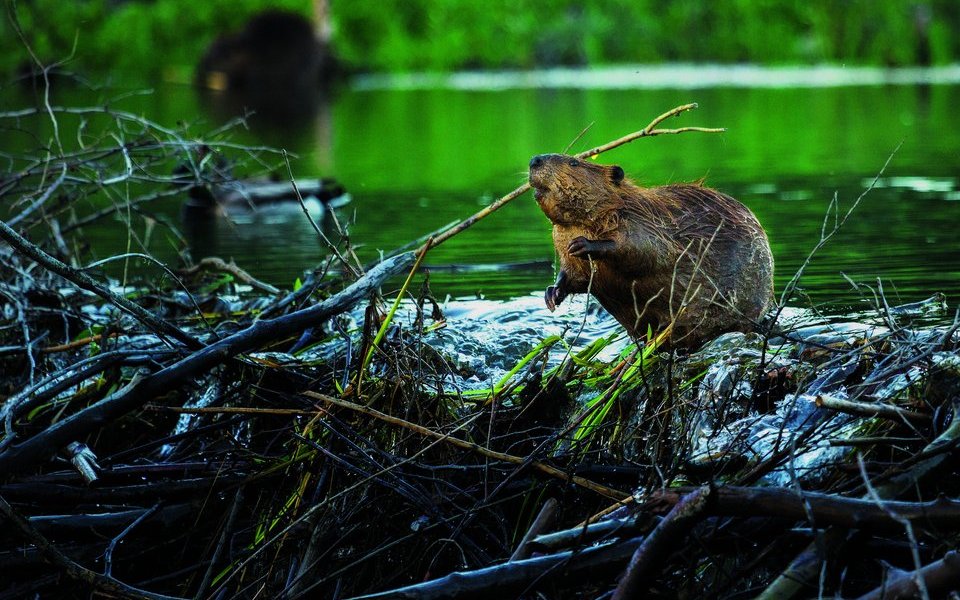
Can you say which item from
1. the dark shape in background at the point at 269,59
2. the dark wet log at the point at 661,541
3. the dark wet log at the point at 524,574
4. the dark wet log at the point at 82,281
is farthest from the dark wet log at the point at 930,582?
the dark shape in background at the point at 269,59

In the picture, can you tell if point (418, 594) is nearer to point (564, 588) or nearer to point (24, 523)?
point (564, 588)

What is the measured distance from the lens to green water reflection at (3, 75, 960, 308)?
764cm

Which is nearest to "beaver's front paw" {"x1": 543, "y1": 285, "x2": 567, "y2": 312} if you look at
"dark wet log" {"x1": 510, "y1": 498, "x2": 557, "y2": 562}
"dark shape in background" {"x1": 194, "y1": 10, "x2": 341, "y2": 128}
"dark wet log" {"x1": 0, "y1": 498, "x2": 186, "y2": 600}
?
"dark wet log" {"x1": 510, "y1": 498, "x2": 557, "y2": 562}

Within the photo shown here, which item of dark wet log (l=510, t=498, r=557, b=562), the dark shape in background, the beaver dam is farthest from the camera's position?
the dark shape in background

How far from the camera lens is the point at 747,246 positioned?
4.37 m

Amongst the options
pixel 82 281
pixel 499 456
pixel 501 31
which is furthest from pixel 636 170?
pixel 501 31

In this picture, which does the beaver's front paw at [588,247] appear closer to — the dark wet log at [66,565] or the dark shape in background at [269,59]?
the dark wet log at [66,565]

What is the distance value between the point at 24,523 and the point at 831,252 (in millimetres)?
5440

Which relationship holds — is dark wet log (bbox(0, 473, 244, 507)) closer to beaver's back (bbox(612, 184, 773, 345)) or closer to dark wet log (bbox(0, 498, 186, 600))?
dark wet log (bbox(0, 498, 186, 600))

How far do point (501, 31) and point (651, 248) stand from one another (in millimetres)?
40761

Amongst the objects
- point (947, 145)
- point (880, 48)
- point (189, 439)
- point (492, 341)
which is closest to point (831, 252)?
point (492, 341)

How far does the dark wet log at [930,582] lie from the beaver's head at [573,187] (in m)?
1.81

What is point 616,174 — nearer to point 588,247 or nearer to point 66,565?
point 588,247

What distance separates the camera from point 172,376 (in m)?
3.83
